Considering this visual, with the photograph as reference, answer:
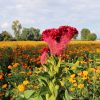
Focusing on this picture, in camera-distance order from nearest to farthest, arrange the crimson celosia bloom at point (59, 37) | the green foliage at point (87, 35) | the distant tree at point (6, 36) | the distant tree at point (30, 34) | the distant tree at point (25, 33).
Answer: the crimson celosia bloom at point (59, 37), the distant tree at point (6, 36), the distant tree at point (25, 33), the distant tree at point (30, 34), the green foliage at point (87, 35)

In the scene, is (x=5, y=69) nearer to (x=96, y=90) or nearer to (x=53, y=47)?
(x=96, y=90)

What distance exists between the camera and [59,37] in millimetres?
3410

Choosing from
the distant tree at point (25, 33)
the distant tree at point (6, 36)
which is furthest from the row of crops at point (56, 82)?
the distant tree at point (25, 33)

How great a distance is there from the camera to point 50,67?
11.9ft

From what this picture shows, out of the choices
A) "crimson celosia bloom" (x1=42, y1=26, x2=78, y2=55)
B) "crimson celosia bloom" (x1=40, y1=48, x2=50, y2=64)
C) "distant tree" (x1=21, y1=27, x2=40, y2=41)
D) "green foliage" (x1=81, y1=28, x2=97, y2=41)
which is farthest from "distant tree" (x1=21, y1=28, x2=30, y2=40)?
"crimson celosia bloom" (x1=42, y1=26, x2=78, y2=55)

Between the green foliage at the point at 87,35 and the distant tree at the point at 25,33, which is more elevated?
the distant tree at the point at 25,33

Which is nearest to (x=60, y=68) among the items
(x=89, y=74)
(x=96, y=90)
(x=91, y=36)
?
(x=96, y=90)

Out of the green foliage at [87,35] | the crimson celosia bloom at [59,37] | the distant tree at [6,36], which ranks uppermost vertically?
the crimson celosia bloom at [59,37]

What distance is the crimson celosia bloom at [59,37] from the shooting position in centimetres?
339

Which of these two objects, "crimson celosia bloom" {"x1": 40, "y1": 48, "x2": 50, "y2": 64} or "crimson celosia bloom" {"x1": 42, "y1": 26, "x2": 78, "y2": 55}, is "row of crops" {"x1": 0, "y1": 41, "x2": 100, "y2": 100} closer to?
"crimson celosia bloom" {"x1": 40, "y1": 48, "x2": 50, "y2": 64}

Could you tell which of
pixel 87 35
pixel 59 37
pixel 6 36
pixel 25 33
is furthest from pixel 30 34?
pixel 59 37

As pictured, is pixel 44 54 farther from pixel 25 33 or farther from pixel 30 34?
pixel 30 34

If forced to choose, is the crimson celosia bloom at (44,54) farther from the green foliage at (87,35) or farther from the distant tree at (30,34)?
the green foliage at (87,35)

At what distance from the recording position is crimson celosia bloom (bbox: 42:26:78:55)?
3385mm
